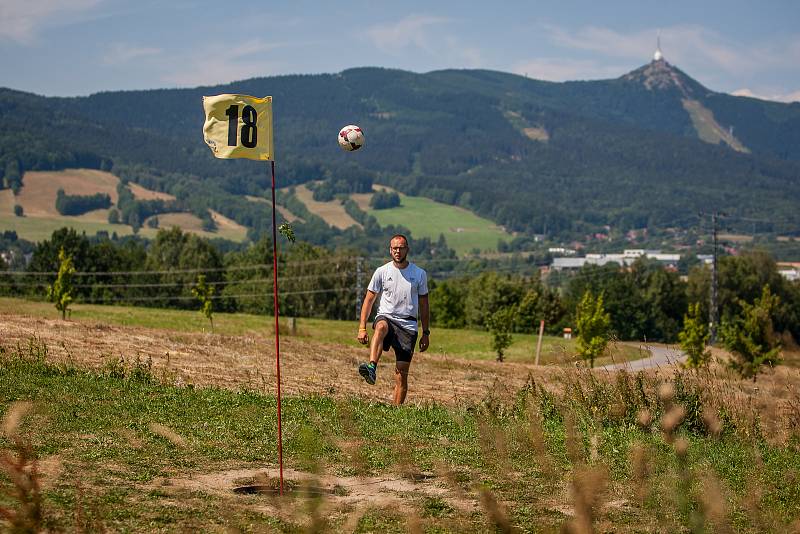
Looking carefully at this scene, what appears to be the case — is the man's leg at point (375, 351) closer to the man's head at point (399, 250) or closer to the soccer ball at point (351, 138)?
the man's head at point (399, 250)

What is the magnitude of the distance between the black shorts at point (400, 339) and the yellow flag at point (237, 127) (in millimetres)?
4674

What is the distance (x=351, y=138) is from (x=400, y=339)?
128 inches

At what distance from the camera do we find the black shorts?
1405 cm

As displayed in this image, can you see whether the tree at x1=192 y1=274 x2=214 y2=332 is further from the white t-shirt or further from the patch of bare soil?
the patch of bare soil

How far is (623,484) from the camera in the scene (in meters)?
9.34

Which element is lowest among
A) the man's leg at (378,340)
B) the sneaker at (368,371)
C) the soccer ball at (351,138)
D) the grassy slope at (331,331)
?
the grassy slope at (331,331)

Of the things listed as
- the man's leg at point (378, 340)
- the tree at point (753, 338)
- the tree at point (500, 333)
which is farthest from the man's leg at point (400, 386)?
the tree at point (500, 333)

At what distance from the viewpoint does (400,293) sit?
46.1ft

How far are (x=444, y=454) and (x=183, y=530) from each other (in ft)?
Result: 12.3

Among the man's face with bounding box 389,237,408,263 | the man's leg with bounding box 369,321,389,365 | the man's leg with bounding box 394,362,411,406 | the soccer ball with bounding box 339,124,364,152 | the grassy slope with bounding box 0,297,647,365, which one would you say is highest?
the soccer ball with bounding box 339,124,364,152

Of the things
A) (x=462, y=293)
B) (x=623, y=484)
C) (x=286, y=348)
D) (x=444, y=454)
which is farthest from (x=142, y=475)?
(x=462, y=293)

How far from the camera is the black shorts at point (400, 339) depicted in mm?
14047

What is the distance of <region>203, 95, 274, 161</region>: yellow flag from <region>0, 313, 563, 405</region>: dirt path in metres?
5.94

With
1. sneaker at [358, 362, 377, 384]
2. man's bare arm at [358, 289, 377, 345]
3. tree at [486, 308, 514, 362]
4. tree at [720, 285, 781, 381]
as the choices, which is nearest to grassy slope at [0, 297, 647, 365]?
tree at [486, 308, 514, 362]
